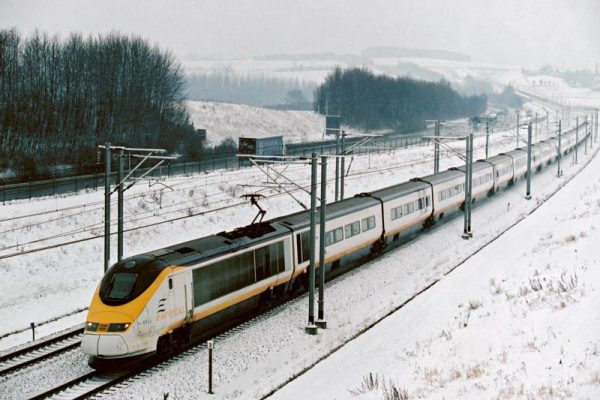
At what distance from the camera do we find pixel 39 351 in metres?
24.3

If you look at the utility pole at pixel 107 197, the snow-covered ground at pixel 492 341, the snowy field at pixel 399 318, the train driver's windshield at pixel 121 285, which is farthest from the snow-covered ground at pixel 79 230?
the snow-covered ground at pixel 492 341

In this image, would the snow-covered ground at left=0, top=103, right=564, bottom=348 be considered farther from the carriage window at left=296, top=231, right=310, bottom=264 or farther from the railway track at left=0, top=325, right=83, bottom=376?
the carriage window at left=296, top=231, right=310, bottom=264

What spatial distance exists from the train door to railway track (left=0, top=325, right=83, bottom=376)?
4340mm

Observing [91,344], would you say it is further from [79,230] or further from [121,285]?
[79,230]

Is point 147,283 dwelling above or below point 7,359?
above

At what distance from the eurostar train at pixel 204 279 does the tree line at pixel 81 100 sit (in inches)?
1596

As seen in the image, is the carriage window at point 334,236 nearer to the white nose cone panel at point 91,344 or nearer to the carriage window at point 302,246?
the carriage window at point 302,246

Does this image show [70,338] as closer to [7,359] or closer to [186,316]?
[7,359]

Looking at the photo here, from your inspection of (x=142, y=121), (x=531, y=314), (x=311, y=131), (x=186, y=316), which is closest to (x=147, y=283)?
(x=186, y=316)

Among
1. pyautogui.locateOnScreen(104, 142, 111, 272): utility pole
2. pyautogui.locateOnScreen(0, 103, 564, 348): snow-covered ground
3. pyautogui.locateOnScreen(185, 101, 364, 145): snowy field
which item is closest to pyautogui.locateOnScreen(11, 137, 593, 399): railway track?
pyautogui.locateOnScreen(0, 103, 564, 348): snow-covered ground

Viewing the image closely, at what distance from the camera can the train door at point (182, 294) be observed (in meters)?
22.8

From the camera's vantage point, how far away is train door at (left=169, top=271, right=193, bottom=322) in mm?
22797

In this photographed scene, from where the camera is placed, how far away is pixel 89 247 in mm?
40156

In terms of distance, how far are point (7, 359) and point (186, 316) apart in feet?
19.8
